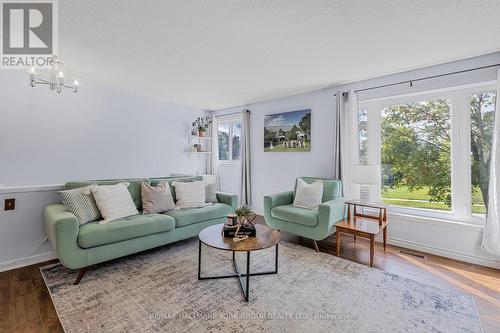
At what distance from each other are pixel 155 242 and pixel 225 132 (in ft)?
11.1

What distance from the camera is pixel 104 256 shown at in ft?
7.50

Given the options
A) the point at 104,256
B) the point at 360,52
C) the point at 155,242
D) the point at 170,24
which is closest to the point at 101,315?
the point at 104,256

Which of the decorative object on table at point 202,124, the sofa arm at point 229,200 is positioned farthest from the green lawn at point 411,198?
the decorative object on table at point 202,124

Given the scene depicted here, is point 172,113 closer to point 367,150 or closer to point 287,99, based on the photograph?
point 287,99

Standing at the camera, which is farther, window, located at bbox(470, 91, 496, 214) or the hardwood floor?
window, located at bbox(470, 91, 496, 214)

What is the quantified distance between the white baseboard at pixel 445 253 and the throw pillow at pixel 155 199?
3046 millimetres

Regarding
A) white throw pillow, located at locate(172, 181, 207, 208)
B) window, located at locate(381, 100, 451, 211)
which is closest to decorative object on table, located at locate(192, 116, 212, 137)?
white throw pillow, located at locate(172, 181, 207, 208)

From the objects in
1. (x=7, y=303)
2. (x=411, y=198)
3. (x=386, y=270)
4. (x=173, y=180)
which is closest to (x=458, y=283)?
(x=386, y=270)

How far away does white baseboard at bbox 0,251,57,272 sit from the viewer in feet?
7.95

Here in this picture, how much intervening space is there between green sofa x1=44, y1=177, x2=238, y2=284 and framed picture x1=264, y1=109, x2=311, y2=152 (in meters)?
1.84

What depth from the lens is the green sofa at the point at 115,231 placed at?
2088mm

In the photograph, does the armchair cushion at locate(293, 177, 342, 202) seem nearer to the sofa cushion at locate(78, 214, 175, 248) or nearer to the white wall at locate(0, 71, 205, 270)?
the sofa cushion at locate(78, 214, 175, 248)

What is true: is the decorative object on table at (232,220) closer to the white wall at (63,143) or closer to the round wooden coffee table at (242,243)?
the round wooden coffee table at (242,243)

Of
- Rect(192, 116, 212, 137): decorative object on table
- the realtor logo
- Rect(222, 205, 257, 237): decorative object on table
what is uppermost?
the realtor logo
